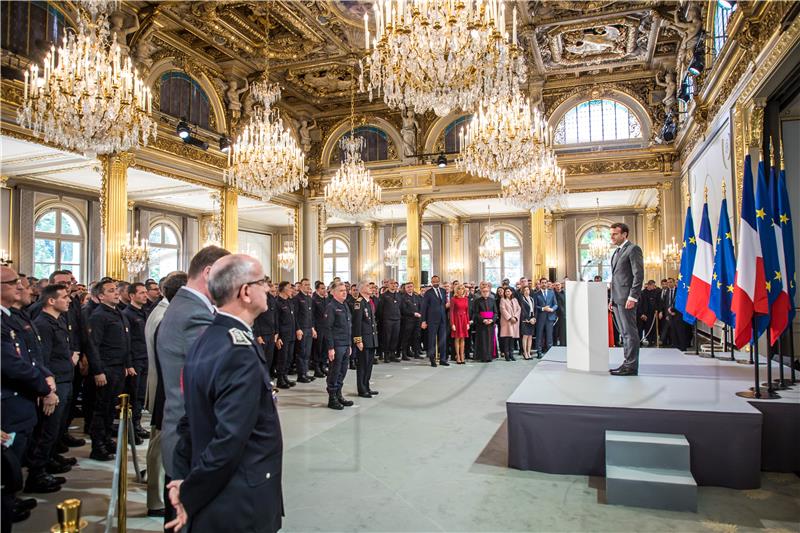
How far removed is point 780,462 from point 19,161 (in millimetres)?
13024

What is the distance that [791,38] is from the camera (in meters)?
4.99

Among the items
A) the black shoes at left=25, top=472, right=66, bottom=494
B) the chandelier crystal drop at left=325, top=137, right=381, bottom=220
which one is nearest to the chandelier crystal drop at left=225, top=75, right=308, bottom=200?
the chandelier crystal drop at left=325, top=137, right=381, bottom=220

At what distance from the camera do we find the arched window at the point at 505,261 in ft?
65.5

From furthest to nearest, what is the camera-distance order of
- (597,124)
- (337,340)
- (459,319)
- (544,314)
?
(597,124)
(544,314)
(459,319)
(337,340)

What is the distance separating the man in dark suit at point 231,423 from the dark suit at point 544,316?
957 cm

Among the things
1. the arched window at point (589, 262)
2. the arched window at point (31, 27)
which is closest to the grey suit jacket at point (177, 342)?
the arched window at point (31, 27)

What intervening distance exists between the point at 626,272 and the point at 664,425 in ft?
5.31

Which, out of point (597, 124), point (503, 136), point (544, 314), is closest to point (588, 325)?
point (503, 136)

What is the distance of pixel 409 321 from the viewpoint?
1033 cm

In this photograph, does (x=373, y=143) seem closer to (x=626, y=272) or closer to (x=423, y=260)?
(x=423, y=260)

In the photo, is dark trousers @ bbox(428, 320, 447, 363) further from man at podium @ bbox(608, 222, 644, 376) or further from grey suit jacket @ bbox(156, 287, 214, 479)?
grey suit jacket @ bbox(156, 287, 214, 479)

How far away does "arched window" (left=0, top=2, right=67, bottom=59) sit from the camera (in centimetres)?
774

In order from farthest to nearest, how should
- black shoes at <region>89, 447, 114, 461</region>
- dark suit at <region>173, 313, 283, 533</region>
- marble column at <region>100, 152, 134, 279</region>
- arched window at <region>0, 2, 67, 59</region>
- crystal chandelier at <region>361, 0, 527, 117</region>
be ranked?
marble column at <region>100, 152, 134, 279</region>
arched window at <region>0, 2, 67, 59</region>
crystal chandelier at <region>361, 0, 527, 117</region>
black shoes at <region>89, 447, 114, 461</region>
dark suit at <region>173, 313, 283, 533</region>

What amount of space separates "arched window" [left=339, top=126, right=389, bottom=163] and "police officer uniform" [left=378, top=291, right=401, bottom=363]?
5991 millimetres
